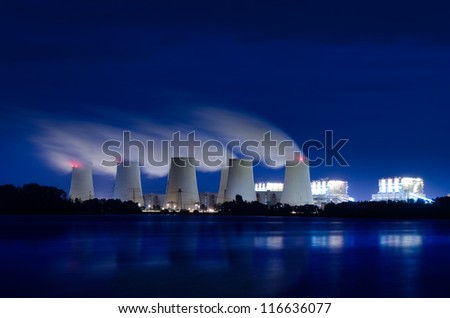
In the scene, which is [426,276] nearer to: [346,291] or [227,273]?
[346,291]

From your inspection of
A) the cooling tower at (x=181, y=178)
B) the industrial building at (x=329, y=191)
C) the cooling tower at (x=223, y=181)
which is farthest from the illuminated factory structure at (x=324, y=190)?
the cooling tower at (x=181, y=178)

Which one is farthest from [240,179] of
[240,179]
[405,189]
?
[405,189]

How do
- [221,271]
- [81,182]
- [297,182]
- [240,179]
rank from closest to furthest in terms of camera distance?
[221,271] → [297,182] → [240,179] → [81,182]

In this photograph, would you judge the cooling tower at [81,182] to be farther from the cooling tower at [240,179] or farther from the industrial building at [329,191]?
the industrial building at [329,191]

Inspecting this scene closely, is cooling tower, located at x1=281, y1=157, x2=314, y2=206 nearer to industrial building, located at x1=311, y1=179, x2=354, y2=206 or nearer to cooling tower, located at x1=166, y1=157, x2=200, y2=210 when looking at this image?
cooling tower, located at x1=166, y1=157, x2=200, y2=210

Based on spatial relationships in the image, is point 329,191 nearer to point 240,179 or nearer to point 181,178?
point 240,179

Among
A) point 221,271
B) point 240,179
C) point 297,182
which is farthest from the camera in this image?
point 240,179

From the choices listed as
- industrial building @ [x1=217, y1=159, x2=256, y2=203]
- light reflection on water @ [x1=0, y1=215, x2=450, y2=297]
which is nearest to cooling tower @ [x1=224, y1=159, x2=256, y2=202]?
industrial building @ [x1=217, y1=159, x2=256, y2=203]
